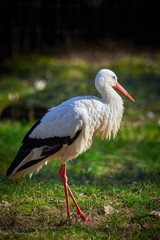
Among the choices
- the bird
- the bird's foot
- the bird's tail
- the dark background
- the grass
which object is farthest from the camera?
the dark background

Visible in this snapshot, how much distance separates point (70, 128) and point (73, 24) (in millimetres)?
8991

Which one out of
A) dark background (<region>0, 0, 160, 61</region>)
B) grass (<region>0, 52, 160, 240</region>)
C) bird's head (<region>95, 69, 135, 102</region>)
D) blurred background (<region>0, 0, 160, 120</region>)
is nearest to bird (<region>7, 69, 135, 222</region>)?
bird's head (<region>95, 69, 135, 102</region>)

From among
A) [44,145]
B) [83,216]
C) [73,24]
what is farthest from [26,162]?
[73,24]

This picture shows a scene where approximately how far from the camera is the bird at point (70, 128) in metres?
3.24

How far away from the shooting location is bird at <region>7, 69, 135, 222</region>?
3238 mm

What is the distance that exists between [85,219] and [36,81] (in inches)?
232

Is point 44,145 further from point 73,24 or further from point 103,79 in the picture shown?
point 73,24

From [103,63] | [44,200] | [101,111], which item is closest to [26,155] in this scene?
[44,200]

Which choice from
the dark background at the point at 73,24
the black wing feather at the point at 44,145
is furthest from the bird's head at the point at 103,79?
the dark background at the point at 73,24

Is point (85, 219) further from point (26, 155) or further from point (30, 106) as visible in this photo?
point (30, 106)

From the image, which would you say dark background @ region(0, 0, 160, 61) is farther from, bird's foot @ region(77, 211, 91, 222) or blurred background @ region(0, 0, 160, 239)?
bird's foot @ region(77, 211, 91, 222)

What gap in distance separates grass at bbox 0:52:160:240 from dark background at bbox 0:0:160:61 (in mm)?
2118

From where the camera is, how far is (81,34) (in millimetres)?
12117

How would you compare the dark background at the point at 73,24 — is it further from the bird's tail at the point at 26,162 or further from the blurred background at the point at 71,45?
the bird's tail at the point at 26,162
